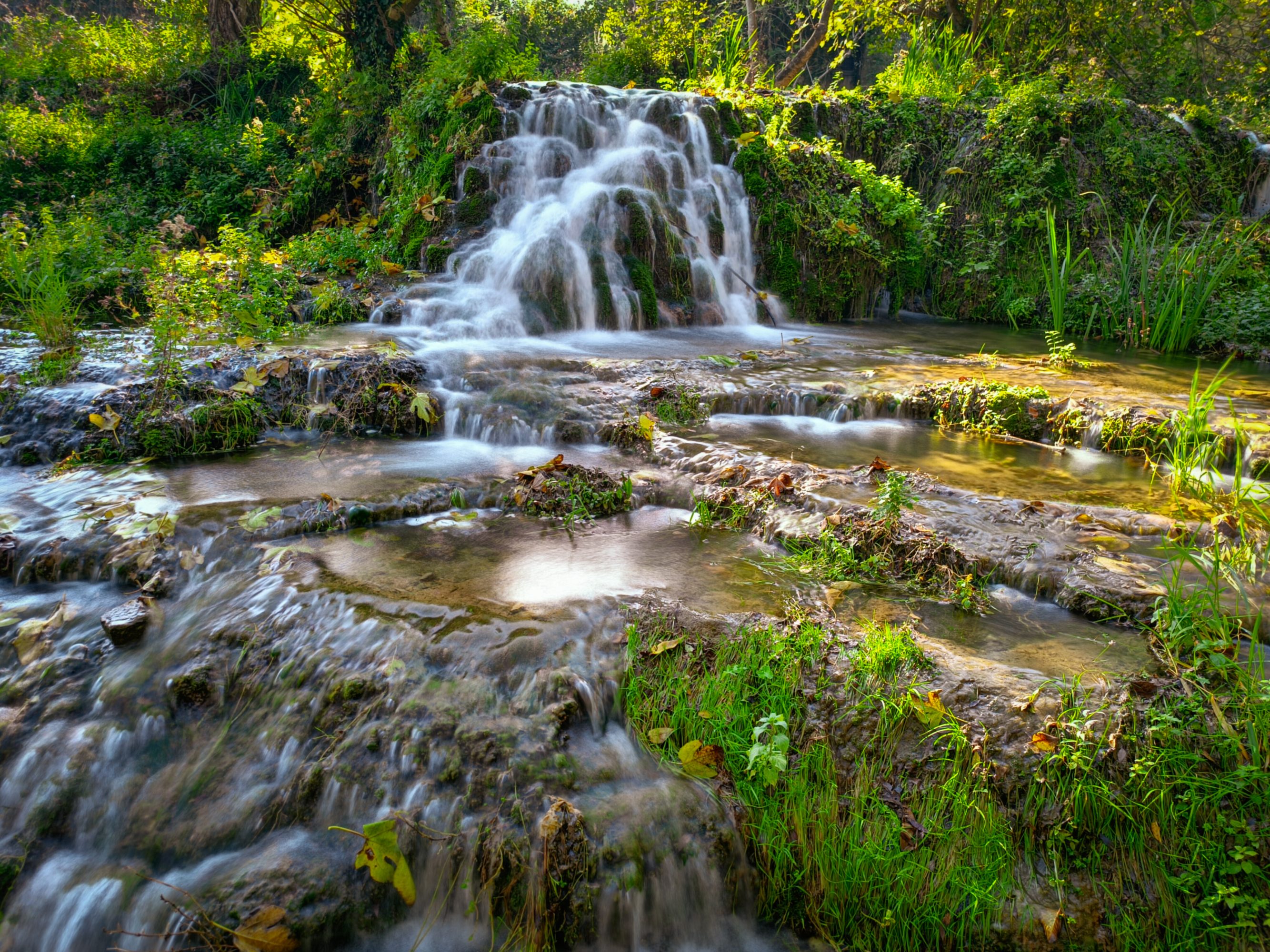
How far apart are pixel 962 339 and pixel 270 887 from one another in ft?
29.0

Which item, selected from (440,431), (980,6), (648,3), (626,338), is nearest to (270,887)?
(440,431)

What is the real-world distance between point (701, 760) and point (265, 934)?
4.43 feet

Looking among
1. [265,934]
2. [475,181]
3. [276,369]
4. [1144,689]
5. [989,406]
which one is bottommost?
[265,934]

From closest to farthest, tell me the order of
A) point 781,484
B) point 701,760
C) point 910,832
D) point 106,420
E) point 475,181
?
point 910,832, point 701,760, point 781,484, point 106,420, point 475,181

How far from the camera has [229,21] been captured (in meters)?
13.7

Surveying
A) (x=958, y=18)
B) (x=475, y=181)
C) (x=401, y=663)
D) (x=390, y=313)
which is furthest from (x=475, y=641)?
(x=958, y=18)

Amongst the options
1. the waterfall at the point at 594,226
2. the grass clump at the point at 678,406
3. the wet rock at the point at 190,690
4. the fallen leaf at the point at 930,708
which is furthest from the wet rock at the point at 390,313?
the fallen leaf at the point at 930,708

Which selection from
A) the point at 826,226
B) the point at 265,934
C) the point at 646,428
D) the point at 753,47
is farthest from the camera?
the point at 753,47

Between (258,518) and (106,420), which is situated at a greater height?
(106,420)

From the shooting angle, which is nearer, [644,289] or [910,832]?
[910,832]

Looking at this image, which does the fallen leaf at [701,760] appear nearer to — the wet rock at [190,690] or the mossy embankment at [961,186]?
the wet rock at [190,690]

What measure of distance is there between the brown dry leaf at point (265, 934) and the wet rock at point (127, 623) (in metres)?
1.48

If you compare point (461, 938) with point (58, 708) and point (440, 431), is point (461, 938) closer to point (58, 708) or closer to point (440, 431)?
point (58, 708)

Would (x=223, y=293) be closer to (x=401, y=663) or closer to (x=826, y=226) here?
(x=401, y=663)
